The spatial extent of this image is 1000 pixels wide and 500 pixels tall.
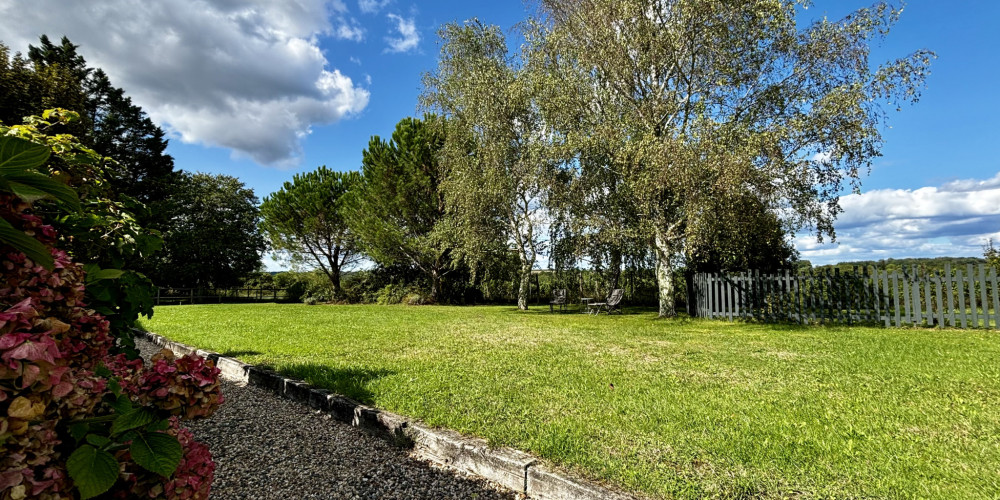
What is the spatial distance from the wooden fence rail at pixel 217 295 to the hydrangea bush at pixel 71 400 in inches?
1135

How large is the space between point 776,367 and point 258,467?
5.65 meters

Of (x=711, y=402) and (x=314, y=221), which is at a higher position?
(x=314, y=221)

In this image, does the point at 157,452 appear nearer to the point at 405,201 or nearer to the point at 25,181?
the point at 25,181

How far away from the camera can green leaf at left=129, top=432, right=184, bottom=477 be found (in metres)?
1.02

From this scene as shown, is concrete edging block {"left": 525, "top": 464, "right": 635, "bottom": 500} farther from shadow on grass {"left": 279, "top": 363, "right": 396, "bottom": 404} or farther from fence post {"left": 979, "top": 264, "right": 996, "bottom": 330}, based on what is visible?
fence post {"left": 979, "top": 264, "right": 996, "bottom": 330}

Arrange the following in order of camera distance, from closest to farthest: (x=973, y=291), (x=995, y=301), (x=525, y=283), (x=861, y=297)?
(x=995, y=301), (x=973, y=291), (x=861, y=297), (x=525, y=283)

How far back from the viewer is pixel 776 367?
538 cm

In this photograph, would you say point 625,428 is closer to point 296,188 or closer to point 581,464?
point 581,464

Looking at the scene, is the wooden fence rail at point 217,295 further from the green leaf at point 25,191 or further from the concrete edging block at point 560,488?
the green leaf at point 25,191

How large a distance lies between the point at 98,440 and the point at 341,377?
3.91 m

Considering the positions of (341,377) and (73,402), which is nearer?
(73,402)

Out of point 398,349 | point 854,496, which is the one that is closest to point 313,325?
point 398,349

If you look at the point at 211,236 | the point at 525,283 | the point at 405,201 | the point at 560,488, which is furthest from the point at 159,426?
the point at 211,236

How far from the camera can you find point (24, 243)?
0.86 metres
